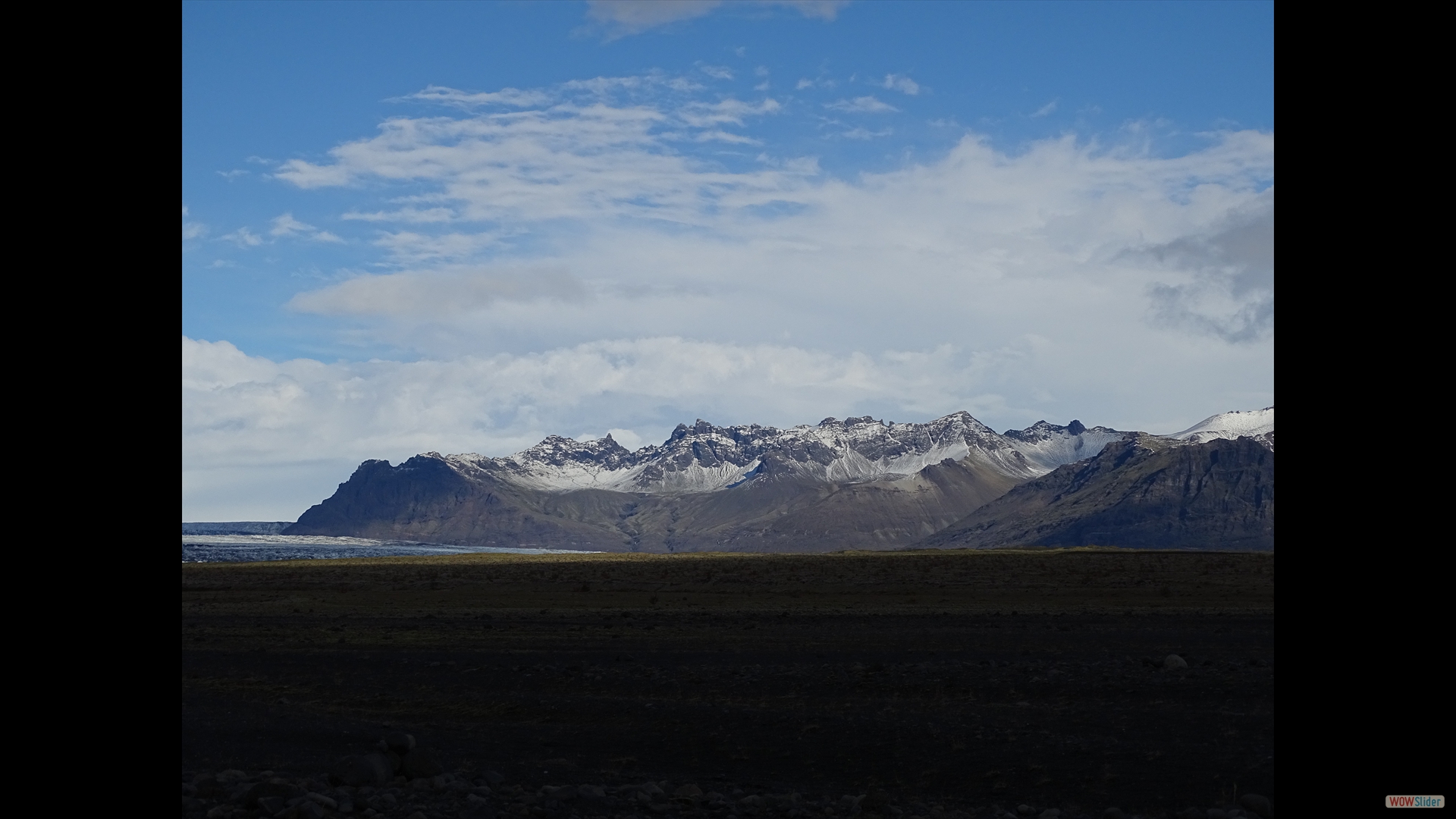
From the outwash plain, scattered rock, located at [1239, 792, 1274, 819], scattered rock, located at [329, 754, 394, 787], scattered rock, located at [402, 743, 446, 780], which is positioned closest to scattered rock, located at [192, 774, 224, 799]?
the outwash plain

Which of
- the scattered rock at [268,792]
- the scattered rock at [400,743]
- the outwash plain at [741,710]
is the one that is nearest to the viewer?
the scattered rock at [268,792]

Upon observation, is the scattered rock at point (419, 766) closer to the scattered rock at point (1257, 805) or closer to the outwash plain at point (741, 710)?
the outwash plain at point (741, 710)

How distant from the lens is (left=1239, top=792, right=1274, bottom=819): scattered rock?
479 inches

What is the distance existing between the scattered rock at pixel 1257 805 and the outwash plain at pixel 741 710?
64 centimetres

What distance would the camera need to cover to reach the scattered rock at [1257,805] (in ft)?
39.9

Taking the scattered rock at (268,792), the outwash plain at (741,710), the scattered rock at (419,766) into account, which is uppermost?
A: the scattered rock at (268,792)

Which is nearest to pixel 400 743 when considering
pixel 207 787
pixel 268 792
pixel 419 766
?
pixel 419 766

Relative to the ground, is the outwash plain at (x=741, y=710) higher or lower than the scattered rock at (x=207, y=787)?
lower

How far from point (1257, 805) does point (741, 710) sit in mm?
10521

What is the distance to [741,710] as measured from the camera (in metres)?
21.2

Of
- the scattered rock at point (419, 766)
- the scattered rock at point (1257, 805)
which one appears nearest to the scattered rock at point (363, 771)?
the scattered rock at point (419, 766)

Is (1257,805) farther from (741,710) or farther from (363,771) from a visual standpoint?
(741,710)
